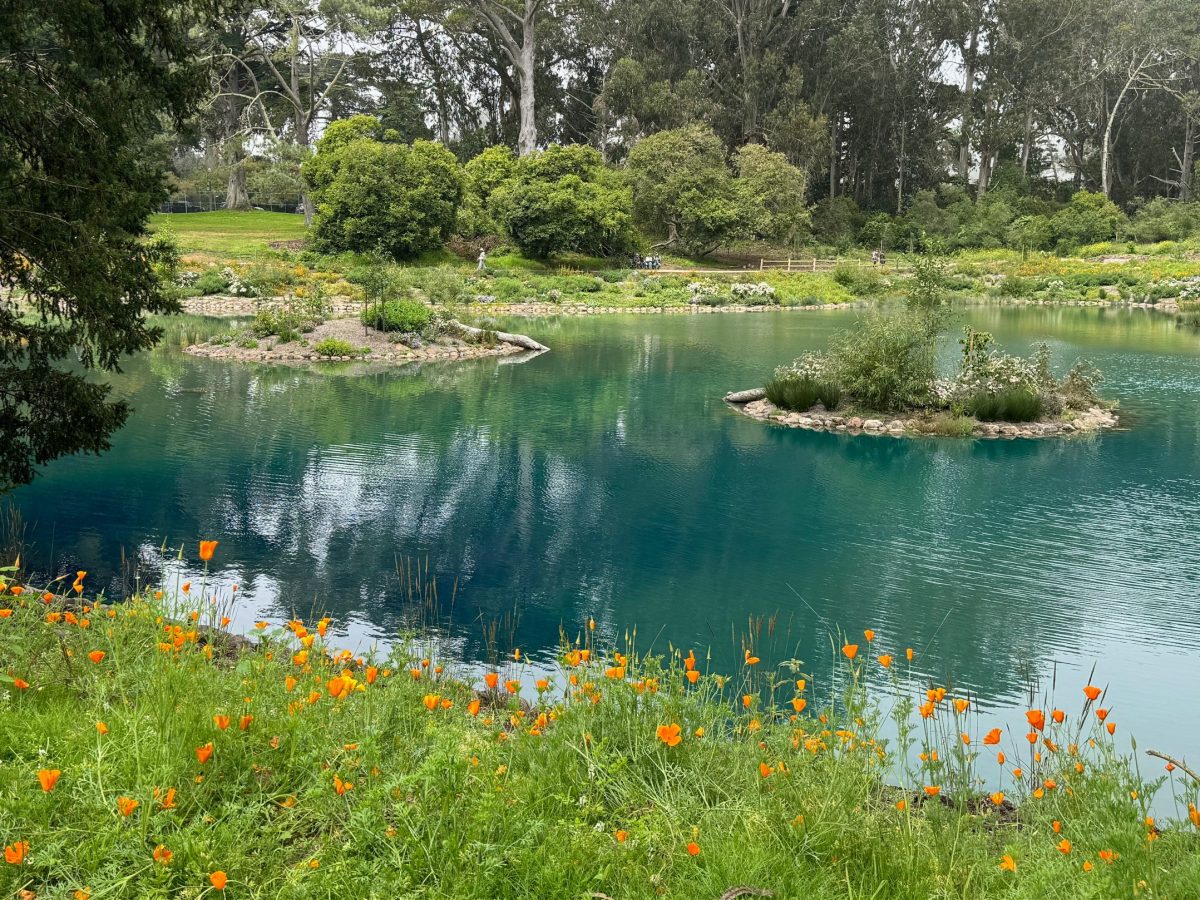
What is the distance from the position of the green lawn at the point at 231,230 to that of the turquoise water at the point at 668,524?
73.8 ft

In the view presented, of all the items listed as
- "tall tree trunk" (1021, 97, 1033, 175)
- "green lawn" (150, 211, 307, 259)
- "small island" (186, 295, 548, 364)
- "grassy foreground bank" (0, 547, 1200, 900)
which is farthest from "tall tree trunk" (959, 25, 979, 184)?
"grassy foreground bank" (0, 547, 1200, 900)

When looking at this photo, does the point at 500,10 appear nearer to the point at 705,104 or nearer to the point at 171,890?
the point at 705,104

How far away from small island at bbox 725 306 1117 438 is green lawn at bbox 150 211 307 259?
27977 mm

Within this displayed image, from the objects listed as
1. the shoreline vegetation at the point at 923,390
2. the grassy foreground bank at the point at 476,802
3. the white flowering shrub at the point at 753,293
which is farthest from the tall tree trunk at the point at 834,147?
the grassy foreground bank at the point at 476,802

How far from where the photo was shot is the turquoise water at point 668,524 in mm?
7629

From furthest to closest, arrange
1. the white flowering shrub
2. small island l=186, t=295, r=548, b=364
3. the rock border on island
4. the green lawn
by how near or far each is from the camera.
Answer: the green lawn < the white flowering shrub < small island l=186, t=295, r=548, b=364 < the rock border on island

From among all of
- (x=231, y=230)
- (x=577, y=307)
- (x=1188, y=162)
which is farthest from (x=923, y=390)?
(x=1188, y=162)

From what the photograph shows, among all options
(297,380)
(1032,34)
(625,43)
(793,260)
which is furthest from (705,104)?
(297,380)

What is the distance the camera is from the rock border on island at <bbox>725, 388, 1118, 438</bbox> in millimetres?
15609

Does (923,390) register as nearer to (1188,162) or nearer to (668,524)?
(668,524)

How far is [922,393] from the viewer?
650 inches

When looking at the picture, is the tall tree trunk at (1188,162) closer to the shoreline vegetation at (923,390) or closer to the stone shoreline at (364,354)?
the shoreline vegetation at (923,390)

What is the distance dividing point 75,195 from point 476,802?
22.6 feet

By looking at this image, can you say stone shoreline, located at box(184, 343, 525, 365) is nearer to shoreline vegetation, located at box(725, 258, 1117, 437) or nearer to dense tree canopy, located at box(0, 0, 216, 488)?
shoreline vegetation, located at box(725, 258, 1117, 437)
